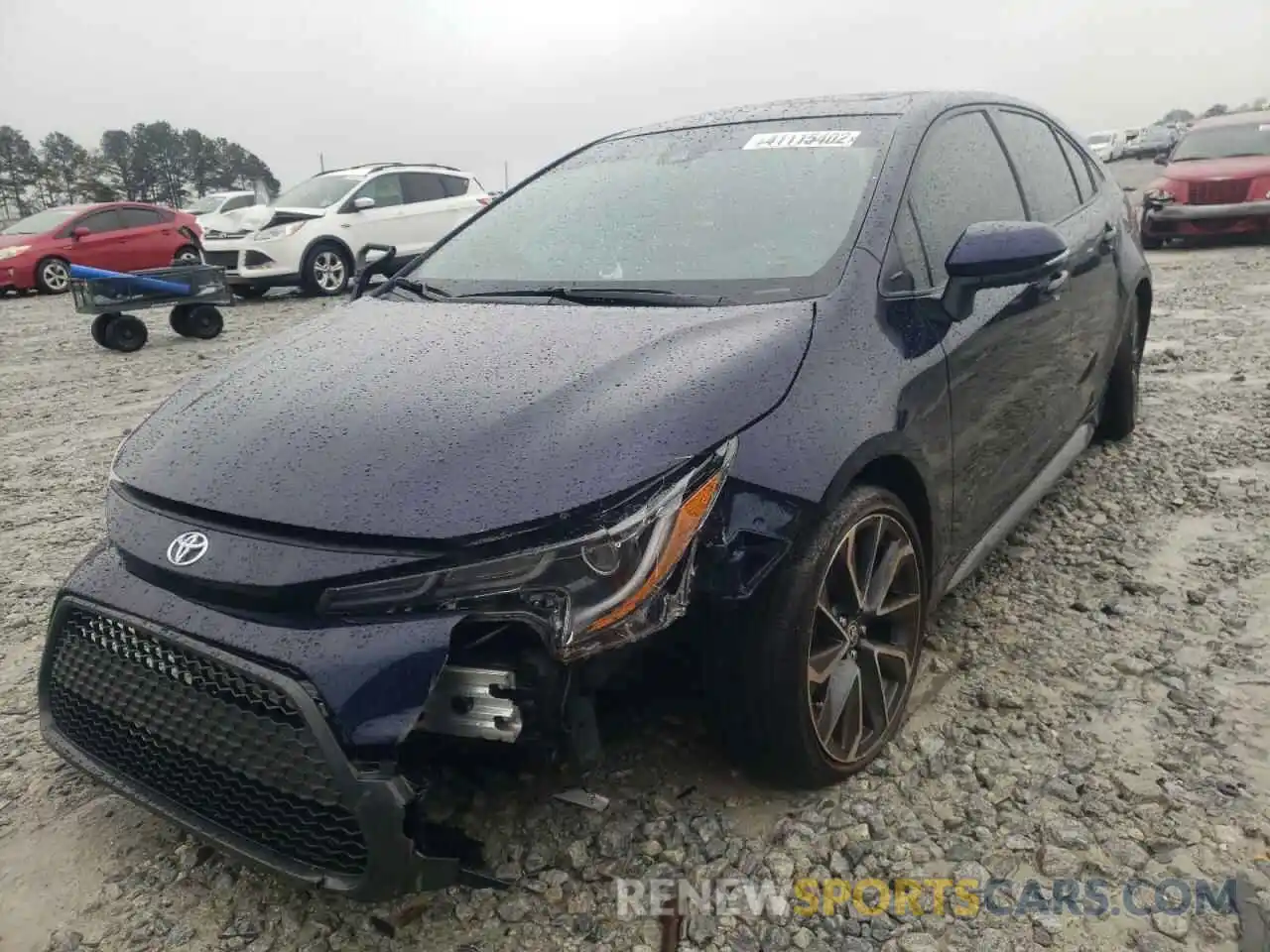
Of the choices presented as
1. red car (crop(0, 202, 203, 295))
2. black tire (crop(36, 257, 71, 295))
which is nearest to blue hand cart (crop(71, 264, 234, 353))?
red car (crop(0, 202, 203, 295))

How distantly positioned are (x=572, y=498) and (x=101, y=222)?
16.1 m

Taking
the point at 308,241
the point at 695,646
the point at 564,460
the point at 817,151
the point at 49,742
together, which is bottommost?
the point at 308,241

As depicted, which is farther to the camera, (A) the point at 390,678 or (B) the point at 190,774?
(B) the point at 190,774

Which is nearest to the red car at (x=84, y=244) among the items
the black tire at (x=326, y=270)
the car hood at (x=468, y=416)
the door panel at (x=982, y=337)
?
the black tire at (x=326, y=270)

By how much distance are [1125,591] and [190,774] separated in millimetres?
2812

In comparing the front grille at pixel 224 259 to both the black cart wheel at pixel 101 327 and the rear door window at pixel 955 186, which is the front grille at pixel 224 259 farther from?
the rear door window at pixel 955 186

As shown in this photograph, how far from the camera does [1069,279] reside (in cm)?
331

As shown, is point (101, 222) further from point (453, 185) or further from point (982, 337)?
point (982, 337)

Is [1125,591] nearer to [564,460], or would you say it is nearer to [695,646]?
[695,646]

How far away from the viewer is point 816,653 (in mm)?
2088

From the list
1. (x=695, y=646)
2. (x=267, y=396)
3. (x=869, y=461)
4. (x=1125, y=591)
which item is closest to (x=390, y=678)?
(x=695, y=646)

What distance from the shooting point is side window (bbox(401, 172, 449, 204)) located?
1303cm

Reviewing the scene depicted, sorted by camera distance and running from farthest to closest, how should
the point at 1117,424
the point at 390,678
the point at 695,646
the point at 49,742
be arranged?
the point at 1117,424 → the point at 49,742 → the point at 695,646 → the point at 390,678

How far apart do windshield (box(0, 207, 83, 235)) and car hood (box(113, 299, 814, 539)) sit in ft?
50.1
